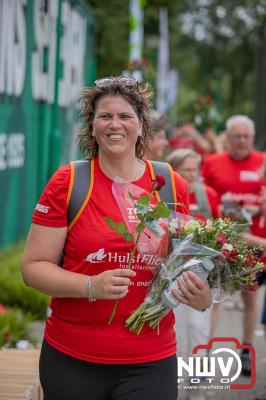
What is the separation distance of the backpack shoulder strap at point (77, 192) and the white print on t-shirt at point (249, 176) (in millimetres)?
4208

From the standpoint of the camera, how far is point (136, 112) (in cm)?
341

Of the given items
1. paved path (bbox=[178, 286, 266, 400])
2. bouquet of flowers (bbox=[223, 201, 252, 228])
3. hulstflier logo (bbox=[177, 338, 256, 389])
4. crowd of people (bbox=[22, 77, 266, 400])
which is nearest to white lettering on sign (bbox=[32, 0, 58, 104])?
paved path (bbox=[178, 286, 266, 400])

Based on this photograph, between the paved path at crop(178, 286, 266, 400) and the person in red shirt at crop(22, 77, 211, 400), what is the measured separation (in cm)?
258

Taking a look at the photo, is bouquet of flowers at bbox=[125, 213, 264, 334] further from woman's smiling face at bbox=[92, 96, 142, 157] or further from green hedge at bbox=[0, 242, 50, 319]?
green hedge at bbox=[0, 242, 50, 319]

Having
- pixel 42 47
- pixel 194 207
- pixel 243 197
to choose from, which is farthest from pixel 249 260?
pixel 42 47

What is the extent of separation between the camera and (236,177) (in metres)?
7.41

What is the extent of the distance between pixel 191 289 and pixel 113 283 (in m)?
0.32

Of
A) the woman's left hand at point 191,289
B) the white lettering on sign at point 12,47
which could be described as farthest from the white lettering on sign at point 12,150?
the woman's left hand at point 191,289

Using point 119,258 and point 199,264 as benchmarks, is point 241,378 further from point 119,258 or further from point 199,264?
point 119,258

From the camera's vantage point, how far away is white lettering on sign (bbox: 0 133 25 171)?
32.3 ft

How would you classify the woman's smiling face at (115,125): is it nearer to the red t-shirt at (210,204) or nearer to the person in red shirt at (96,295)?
the person in red shirt at (96,295)

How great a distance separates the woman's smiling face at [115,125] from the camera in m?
3.32

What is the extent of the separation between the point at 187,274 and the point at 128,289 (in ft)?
0.74

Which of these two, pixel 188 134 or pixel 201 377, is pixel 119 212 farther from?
pixel 188 134
